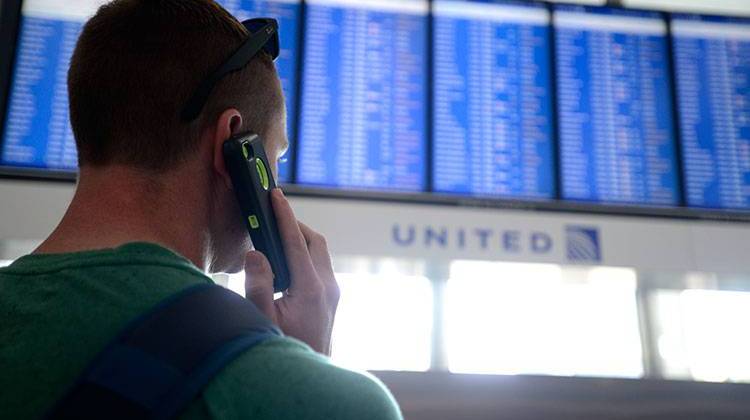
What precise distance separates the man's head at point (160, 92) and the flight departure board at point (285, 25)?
1.55 metres

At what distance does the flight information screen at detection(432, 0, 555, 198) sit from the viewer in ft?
7.47

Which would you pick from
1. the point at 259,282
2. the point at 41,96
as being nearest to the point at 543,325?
the point at 41,96

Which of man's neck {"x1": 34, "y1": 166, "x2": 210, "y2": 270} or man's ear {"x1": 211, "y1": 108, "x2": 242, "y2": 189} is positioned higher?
man's ear {"x1": 211, "y1": 108, "x2": 242, "y2": 189}

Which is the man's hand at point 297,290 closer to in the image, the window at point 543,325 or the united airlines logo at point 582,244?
the united airlines logo at point 582,244

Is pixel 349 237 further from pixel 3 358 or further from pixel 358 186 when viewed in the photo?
pixel 3 358

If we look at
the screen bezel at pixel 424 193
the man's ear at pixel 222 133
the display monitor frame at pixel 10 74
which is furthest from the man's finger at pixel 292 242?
the display monitor frame at pixel 10 74

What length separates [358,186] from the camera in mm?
2223

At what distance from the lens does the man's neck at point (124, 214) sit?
1.96ft

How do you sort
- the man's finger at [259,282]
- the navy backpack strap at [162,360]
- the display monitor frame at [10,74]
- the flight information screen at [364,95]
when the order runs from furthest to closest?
the flight information screen at [364,95], the display monitor frame at [10,74], the man's finger at [259,282], the navy backpack strap at [162,360]

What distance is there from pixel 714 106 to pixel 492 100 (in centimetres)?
77

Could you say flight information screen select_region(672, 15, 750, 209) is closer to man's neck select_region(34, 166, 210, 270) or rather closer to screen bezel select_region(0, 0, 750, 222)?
screen bezel select_region(0, 0, 750, 222)

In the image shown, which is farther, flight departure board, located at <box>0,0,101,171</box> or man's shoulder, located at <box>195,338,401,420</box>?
flight departure board, located at <box>0,0,101,171</box>

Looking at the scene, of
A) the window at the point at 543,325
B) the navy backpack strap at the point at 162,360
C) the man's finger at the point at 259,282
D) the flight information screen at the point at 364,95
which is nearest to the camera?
the navy backpack strap at the point at 162,360

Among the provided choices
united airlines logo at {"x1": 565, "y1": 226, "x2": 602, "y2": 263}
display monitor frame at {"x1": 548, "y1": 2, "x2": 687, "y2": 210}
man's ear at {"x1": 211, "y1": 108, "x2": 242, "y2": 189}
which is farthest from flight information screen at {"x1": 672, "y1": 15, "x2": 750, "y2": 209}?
man's ear at {"x1": 211, "y1": 108, "x2": 242, "y2": 189}
